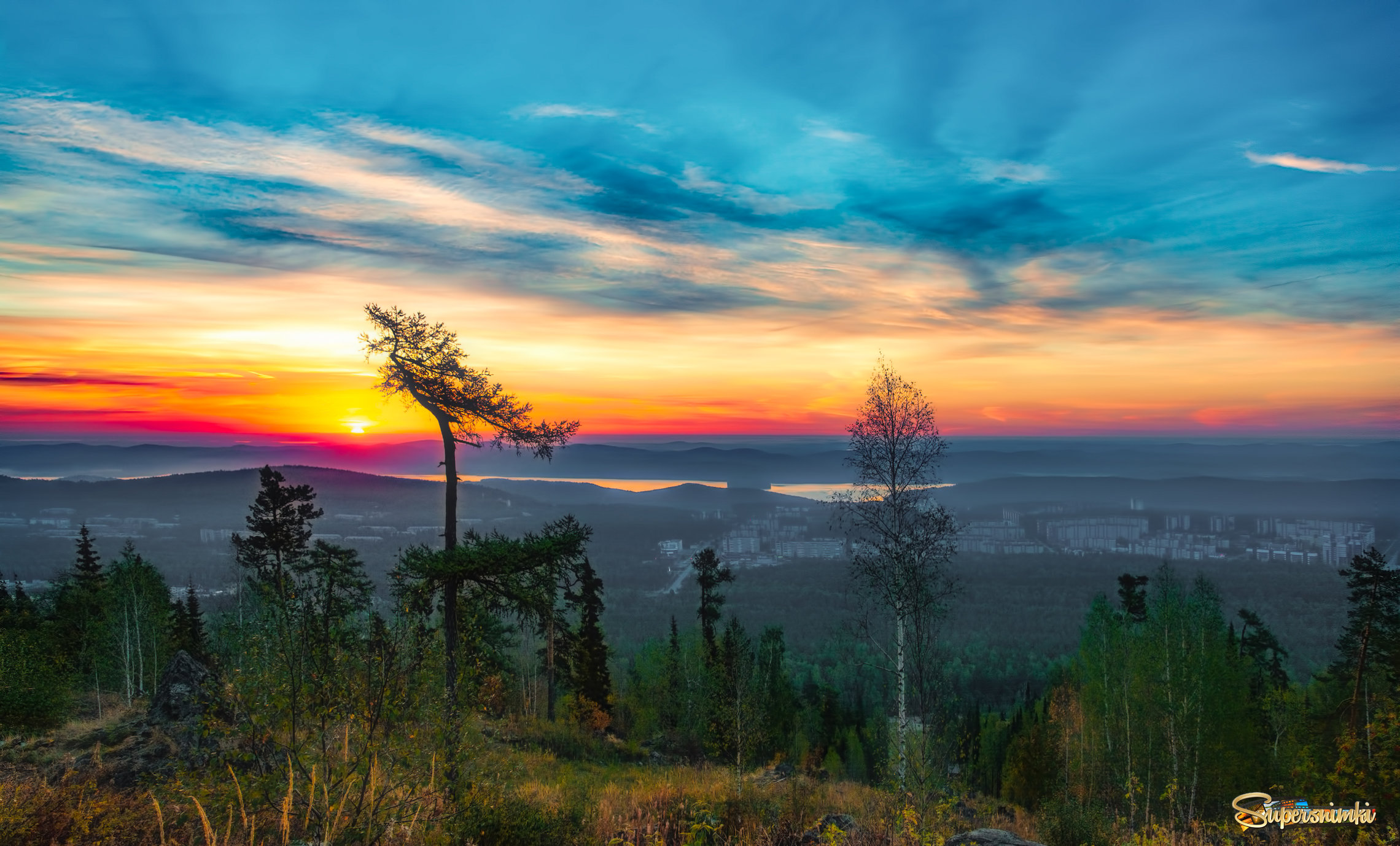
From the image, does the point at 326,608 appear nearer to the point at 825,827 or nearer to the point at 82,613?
the point at 825,827

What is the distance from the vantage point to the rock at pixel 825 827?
11.0 metres

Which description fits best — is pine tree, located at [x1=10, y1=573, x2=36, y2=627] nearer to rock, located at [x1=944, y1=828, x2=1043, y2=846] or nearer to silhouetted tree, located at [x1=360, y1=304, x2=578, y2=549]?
silhouetted tree, located at [x1=360, y1=304, x2=578, y2=549]

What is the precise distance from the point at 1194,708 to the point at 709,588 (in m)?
22.5

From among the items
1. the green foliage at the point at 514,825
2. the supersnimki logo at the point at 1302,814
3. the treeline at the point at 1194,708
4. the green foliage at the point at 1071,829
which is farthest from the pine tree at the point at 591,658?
the supersnimki logo at the point at 1302,814

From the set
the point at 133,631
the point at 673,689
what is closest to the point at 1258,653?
the point at 673,689

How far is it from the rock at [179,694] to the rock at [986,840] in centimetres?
1471

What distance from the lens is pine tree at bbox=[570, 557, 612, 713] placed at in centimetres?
4006

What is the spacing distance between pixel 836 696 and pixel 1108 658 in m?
36.6

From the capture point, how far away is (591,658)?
41.8 meters

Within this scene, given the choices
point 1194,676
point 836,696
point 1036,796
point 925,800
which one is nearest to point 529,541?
point 925,800

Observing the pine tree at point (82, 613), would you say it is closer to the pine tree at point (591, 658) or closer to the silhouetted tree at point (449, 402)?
the pine tree at point (591, 658)

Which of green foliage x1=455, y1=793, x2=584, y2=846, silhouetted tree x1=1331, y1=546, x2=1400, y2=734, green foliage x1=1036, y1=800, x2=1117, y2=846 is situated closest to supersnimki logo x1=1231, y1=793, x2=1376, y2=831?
green foliage x1=1036, y1=800, x2=1117, y2=846

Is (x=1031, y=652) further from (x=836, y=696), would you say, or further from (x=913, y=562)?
(x=913, y=562)

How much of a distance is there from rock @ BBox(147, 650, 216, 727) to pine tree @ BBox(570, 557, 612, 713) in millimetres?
24581
